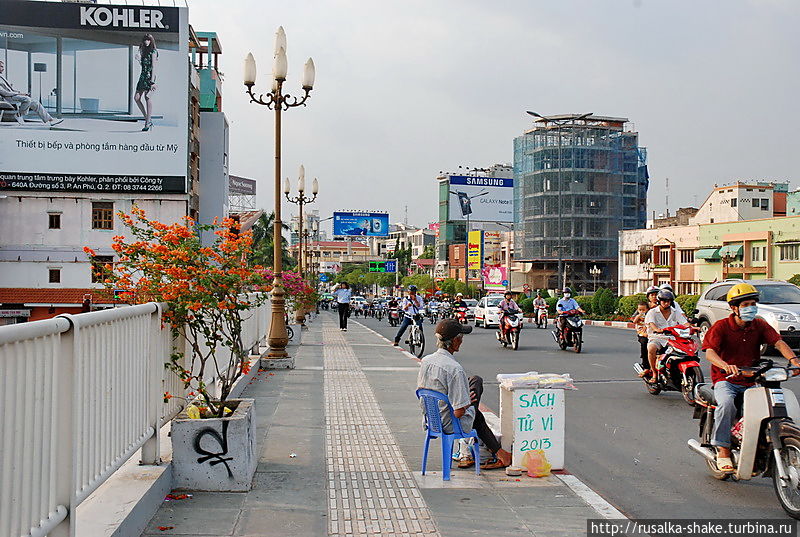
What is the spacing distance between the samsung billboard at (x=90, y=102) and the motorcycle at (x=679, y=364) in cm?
4925

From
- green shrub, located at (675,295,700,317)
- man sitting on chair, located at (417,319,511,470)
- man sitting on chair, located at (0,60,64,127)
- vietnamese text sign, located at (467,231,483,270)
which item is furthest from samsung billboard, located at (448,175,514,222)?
man sitting on chair, located at (417,319,511,470)

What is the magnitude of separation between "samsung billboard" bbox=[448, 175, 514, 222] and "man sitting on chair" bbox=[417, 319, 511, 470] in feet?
271

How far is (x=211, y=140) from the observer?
67312 millimetres

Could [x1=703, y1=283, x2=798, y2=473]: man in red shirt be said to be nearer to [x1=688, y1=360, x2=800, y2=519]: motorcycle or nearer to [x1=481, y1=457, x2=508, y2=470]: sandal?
[x1=688, y1=360, x2=800, y2=519]: motorcycle

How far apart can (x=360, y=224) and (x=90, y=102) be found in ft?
79.1

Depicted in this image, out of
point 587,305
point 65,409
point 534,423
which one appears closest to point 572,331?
point 534,423

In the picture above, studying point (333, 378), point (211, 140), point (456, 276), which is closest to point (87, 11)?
point (211, 140)

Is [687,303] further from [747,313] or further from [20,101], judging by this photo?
[20,101]

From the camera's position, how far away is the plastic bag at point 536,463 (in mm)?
7133

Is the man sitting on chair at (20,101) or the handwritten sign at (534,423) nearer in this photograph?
the handwritten sign at (534,423)

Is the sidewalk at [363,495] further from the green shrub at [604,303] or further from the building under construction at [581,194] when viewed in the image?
the building under construction at [581,194]

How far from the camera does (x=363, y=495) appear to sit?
6566 mm

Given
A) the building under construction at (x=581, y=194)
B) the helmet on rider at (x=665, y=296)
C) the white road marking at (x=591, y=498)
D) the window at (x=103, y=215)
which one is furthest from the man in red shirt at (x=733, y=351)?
the building under construction at (x=581, y=194)

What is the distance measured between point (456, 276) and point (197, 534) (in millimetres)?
115736
